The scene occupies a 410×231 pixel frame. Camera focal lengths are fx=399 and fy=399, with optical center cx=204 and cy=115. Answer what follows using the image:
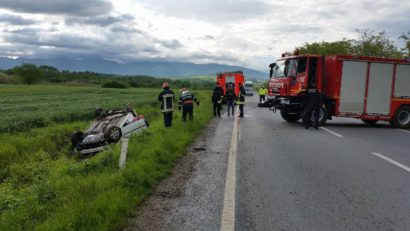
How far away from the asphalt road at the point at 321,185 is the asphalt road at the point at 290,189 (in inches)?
0.5

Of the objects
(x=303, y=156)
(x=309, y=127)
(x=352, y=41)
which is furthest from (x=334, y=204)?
(x=352, y=41)

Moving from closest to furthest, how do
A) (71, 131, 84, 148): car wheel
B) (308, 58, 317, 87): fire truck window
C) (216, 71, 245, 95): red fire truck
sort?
(71, 131, 84, 148): car wheel
(308, 58, 317, 87): fire truck window
(216, 71, 245, 95): red fire truck

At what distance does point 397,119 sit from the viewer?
56.5 feet

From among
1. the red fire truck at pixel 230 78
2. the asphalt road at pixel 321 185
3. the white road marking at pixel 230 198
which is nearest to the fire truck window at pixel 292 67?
the asphalt road at pixel 321 185

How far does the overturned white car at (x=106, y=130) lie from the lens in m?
12.4

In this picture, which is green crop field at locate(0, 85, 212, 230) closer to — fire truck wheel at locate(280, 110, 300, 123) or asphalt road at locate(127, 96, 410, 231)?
asphalt road at locate(127, 96, 410, 231)

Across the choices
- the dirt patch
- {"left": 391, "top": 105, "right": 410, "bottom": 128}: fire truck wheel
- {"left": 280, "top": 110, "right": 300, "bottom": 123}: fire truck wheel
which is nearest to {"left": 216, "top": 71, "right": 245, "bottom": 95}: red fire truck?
{"left": 280, "top": 110, "right": 300, "bottom": 123}: fire truck wheel

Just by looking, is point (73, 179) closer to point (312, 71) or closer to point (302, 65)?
point (302, 65)

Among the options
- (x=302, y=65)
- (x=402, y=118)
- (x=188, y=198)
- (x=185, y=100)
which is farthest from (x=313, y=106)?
(x=188, y=198)

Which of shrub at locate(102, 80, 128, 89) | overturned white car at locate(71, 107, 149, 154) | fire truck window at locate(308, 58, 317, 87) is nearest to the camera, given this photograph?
overturned white car at locate(71, 107, 149, 154)

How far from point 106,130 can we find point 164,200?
8.42 meters

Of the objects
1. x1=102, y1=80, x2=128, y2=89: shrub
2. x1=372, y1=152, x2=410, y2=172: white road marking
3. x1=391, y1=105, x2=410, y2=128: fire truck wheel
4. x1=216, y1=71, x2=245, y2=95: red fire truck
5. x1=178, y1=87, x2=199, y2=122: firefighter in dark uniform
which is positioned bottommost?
x1=102, y1=80, x2=128, y2=89: shrub

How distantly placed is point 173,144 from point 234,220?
17.7 ft

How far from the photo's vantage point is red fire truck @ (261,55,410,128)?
16.5m
